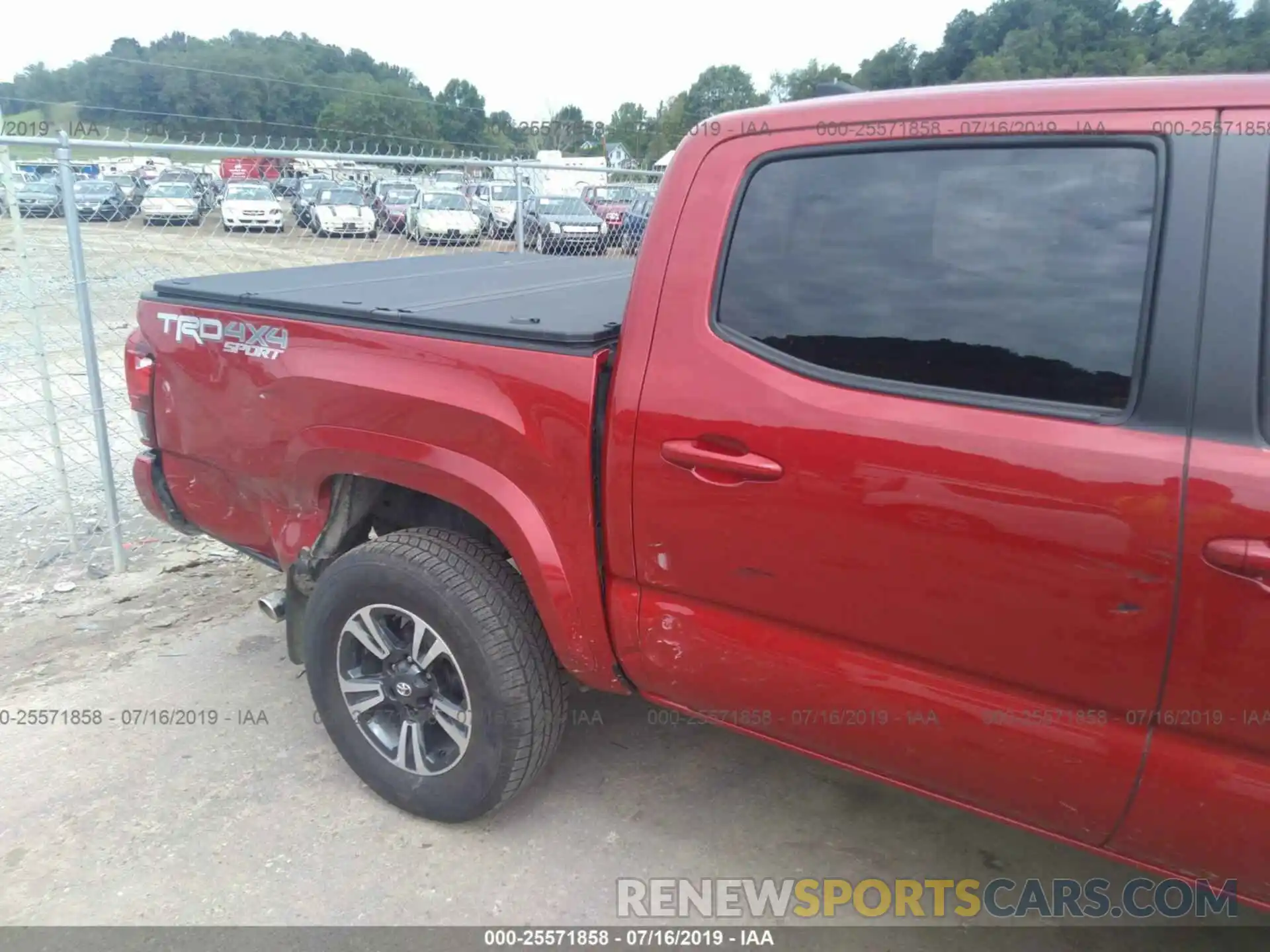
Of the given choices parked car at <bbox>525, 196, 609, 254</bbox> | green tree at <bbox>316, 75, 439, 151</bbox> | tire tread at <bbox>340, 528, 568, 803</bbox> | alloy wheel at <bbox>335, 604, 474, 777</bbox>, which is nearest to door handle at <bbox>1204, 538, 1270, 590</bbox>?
tire tread at <bbox>340, 528, 568, 803</bbox>

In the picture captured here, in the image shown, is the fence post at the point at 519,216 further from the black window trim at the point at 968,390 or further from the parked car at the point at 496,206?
the black window trim at the point at 968,390

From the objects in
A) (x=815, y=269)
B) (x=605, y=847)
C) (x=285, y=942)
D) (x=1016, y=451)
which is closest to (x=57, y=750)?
(x=285, y=942)

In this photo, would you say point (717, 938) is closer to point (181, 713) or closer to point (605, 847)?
point (605, 847)

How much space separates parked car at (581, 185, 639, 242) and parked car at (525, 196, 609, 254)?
70 mm

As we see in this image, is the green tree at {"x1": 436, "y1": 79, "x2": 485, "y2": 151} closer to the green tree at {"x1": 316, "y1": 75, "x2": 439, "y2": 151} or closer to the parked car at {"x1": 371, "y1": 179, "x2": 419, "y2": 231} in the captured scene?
the green tree at {"x1": 316, "y1": 75, "x2": 439, "y2": 151}

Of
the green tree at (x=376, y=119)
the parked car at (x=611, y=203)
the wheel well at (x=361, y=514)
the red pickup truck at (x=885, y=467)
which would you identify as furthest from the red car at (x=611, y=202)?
the green tree at (x=376, y=119)

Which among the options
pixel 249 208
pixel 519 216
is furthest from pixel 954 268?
pixel 249 208

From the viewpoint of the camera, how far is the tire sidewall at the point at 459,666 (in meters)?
2.47

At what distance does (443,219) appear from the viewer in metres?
8.12

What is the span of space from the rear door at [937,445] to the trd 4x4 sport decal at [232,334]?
137 cm

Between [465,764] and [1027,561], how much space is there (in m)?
1.71

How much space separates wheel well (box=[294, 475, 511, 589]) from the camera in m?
2.82

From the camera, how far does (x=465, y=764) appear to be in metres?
2.58

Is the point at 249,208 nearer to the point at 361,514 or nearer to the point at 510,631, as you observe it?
the point at 361,514
